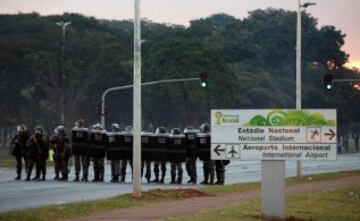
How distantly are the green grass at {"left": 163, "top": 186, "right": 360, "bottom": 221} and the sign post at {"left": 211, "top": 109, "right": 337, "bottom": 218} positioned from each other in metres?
0.99

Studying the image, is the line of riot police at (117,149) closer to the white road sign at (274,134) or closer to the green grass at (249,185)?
the green grass at (249,185)

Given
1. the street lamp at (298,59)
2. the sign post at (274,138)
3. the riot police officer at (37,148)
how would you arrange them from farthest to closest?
the street lamp at (298,59) → the riot police officer at (37,148) → the sign post at (274,138)

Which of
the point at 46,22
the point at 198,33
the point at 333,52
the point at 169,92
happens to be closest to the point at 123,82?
the point at 169,92

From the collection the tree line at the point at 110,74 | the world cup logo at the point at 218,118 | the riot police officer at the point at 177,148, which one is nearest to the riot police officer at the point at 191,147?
the riot police officer at the point at 177,148

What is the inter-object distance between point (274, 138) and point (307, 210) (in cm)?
370

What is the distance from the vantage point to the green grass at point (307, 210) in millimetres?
16781

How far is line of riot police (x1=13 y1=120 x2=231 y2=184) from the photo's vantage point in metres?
28.0

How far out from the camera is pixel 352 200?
23047mm

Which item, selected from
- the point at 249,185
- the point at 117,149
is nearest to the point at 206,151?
the point at 249,185

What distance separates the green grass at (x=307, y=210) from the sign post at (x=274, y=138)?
3.25ft

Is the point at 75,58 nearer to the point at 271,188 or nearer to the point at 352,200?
the point at 352,200

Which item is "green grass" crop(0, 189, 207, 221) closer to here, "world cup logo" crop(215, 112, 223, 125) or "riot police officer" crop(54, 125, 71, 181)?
"world cup logo" crop(215, 112, 223, 125)

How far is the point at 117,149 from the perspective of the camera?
27875 mm

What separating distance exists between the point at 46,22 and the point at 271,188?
6069 centimetres
